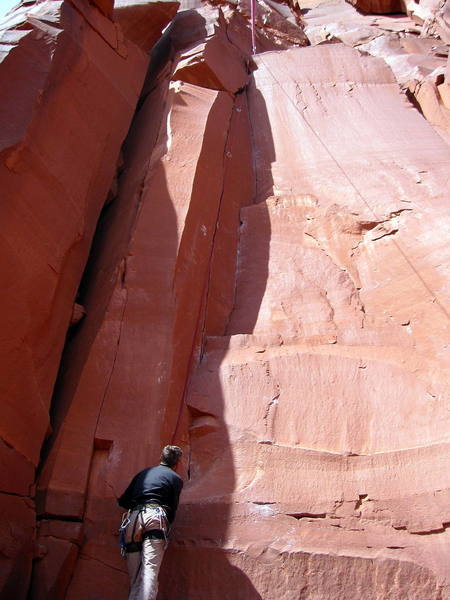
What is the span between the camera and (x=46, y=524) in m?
3.99

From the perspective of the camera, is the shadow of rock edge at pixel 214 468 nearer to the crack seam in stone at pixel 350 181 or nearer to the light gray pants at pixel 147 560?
the light gray pants at pixel 147 560

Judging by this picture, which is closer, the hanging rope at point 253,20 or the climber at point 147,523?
the climber at point 147,523

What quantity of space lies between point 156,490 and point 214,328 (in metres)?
2.04

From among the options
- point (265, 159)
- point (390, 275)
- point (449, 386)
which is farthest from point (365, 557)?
point (265, 159)

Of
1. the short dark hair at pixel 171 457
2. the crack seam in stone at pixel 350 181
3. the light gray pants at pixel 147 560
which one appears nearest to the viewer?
the light gray pants at pixel 147 560

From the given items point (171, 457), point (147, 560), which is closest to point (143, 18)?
point (171, 457)

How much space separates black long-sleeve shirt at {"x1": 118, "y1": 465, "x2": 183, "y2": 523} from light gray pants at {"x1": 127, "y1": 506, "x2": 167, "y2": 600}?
0.29 feet

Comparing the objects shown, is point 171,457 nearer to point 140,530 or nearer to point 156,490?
point 156,490

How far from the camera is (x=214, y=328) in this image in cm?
559

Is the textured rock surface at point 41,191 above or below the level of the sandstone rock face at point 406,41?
above

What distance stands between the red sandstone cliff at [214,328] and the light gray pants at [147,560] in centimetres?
38

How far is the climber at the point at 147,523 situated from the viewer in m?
3.47

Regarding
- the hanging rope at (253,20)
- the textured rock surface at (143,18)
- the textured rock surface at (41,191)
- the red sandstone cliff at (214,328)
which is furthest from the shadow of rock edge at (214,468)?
the hanging rope at (253,20)

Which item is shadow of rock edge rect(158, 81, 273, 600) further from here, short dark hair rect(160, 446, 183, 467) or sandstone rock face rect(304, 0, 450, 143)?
sandstone rock face rect(304, 0, 450, 143)
